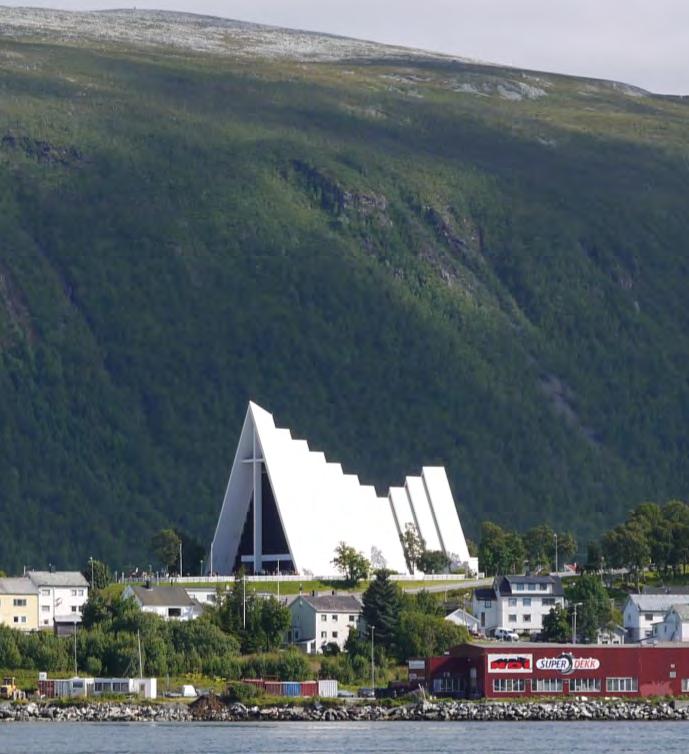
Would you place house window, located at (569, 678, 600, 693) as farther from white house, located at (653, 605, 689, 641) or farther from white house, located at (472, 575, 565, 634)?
white house, located at (472, 575, 565, 634)

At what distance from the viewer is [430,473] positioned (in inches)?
5704

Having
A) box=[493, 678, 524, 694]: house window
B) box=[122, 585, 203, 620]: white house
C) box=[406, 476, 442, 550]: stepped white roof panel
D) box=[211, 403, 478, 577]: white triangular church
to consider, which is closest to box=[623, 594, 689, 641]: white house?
box=[493, 678, 524, 694]: house window

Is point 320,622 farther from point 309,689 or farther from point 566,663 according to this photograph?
point 566,663

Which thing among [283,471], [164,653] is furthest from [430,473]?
[164,653]

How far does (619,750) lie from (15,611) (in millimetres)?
41195

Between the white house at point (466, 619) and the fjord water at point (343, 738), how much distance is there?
69.1 ft

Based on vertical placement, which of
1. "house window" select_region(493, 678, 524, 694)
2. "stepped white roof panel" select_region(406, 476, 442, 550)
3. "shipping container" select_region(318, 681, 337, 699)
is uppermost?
"stepped white roof panel" select_region(406, 476, 442, 550)

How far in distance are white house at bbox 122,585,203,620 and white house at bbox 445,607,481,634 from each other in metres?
11.1

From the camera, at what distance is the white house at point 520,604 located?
116875 mm

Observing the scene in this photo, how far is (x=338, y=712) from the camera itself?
310 feet

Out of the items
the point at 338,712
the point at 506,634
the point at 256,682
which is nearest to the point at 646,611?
the point at 506,634

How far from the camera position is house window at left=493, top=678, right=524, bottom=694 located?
97.7 meters

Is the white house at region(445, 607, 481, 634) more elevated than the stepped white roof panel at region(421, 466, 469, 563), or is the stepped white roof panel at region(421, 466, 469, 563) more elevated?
the stepped white roof panel at region(421, 466, 469, 563)

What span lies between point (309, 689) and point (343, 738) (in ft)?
45.5
